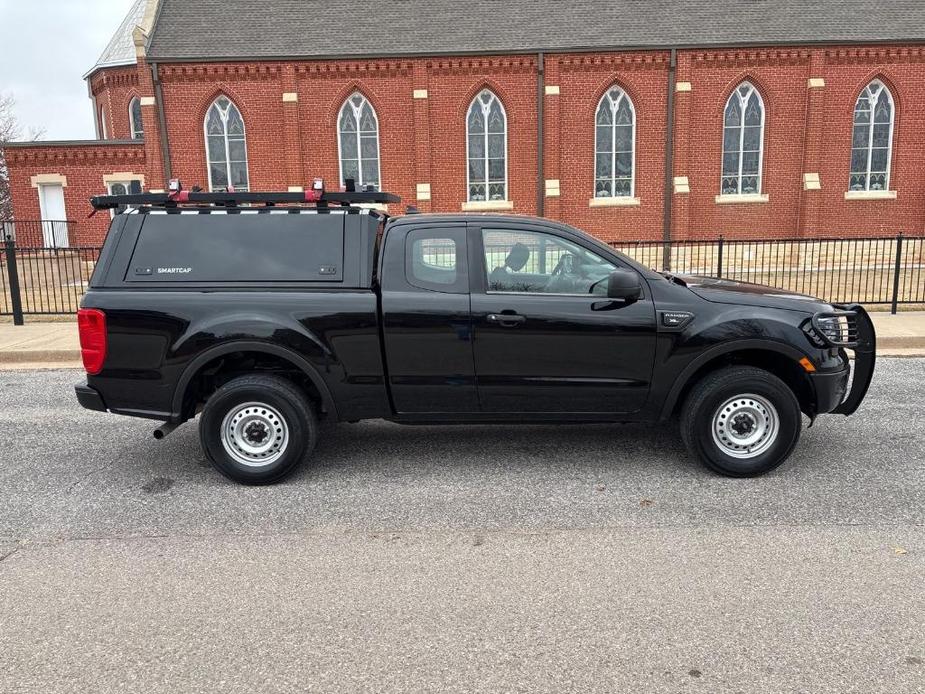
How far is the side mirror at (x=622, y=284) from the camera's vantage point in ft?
15.1

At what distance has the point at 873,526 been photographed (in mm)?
4059

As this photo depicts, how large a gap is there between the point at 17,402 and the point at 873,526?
8026 mm

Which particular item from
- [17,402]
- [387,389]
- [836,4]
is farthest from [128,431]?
[836,4]

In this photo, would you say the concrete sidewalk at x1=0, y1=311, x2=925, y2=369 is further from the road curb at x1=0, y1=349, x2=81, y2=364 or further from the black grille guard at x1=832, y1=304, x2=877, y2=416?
the black grille guard at x1=832, y1=304, x2=877, y2=416

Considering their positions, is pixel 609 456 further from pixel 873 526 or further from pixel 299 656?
pixel 299 656

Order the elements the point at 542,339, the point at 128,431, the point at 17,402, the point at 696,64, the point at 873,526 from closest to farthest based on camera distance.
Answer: the point at 873,526 → the point at 542,339 → the point at 128,431 → the point at 17,402 → the point at 696,64

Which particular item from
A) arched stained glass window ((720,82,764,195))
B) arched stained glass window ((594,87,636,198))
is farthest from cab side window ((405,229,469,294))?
arched stained glass window ((720,82,764,195))

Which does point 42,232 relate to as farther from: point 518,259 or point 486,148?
point 518,259

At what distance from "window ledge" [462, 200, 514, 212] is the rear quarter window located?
17.6 meters

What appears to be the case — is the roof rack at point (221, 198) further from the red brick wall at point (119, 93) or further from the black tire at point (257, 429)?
the red brick wall at point (119, 93)

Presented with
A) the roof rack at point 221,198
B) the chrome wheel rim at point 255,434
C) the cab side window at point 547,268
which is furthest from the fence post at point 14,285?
the cab side window at point 547,268

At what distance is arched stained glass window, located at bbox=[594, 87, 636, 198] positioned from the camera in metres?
21.9

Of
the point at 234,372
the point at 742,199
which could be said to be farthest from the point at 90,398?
the point at 742,199

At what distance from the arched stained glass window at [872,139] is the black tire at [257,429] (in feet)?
73.7
